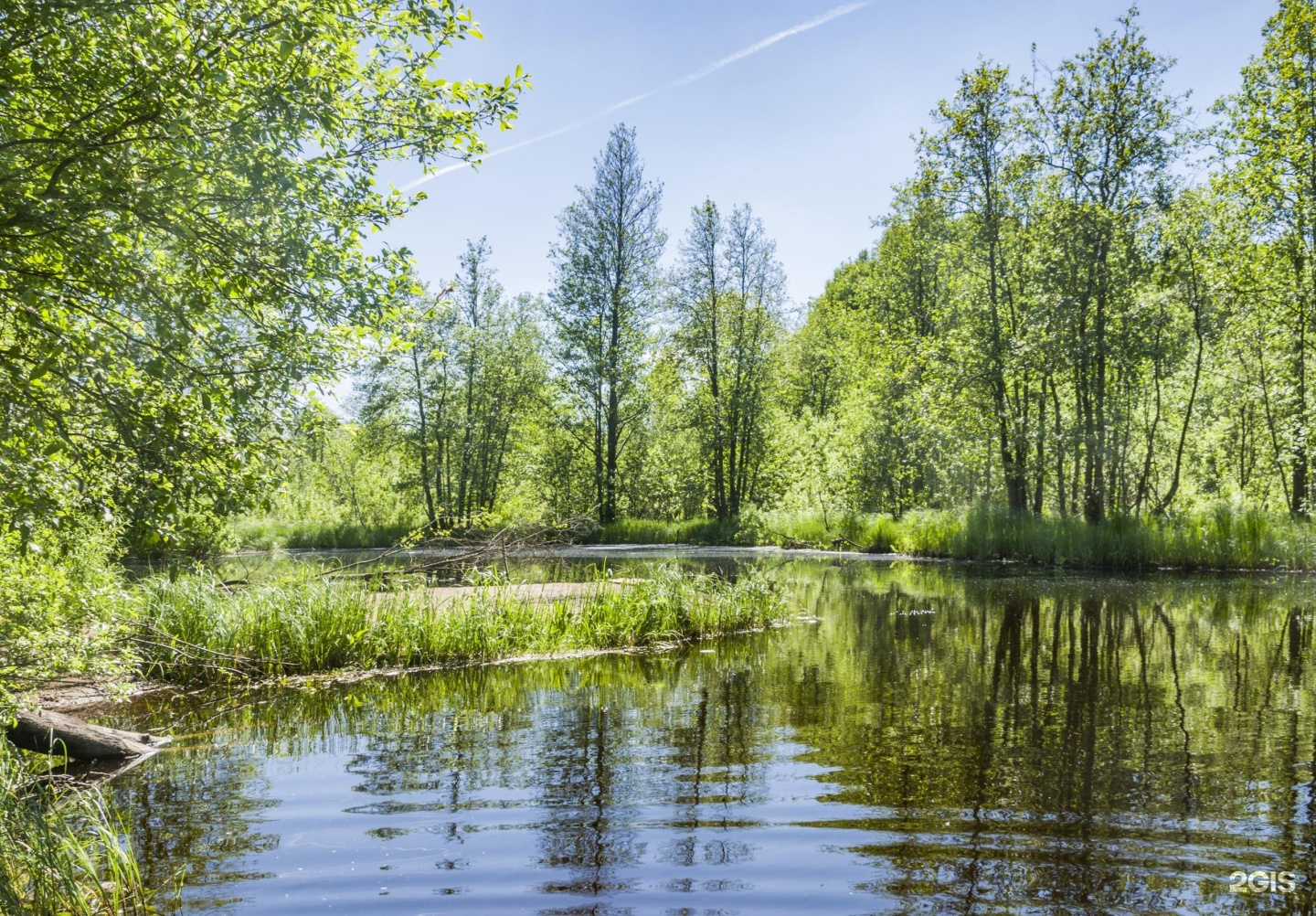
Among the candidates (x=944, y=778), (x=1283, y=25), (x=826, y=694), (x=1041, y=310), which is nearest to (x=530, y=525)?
(x=826, y=694)

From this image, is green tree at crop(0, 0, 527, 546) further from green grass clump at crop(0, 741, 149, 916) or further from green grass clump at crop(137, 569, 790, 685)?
green grass clump at crop(137, 569, 790, 685)

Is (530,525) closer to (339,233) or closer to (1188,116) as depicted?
(339,233)

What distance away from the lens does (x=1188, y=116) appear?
2538 centimetres

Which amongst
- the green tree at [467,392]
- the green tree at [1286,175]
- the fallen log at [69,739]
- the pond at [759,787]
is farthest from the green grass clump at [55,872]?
the green tree at [467,392]

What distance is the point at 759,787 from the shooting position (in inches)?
253

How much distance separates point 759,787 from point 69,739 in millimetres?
5731

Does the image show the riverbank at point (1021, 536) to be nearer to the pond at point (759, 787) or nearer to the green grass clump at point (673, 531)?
the green grass clump at point (673, 531)

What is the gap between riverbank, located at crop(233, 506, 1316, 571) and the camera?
2247cm

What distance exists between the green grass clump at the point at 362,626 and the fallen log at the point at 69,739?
6.17 feet

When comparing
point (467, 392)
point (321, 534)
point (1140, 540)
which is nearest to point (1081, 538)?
point (1140, 540)

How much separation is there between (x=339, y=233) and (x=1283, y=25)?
2535 cm

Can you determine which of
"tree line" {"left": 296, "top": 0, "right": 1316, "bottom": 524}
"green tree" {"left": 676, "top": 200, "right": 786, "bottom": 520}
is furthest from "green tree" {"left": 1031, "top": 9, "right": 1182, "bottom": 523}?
"green tree" {"left": 676, "top": 200, "right": 786, "bottom": 520}

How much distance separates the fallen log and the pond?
0.43 meters

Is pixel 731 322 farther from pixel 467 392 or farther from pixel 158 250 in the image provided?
pixel 158 250
